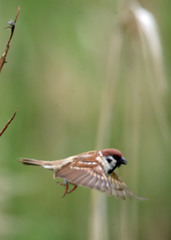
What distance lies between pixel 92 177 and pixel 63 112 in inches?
80.6

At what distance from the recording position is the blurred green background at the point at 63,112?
3837mm

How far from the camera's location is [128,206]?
3.23 metres

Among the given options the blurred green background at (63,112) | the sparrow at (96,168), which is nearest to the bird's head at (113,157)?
the sparrow at (96,168)

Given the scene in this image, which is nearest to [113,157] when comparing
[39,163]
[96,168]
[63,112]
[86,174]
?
[96,168]

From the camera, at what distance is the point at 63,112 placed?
4.24 m

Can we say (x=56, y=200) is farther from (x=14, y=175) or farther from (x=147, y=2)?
(x=147, y=2)

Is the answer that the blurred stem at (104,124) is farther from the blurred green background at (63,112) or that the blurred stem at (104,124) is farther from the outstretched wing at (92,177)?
the blurred green background at (63,112)

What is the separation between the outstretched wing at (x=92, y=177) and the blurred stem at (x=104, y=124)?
0.35 m

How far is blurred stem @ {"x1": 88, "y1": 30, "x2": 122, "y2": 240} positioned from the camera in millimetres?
2787

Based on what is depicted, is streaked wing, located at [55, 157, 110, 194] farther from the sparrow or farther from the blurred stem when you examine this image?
the blurred stem

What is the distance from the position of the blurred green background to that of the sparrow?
115 centimetres

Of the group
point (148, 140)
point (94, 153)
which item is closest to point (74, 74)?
point (148, 140)

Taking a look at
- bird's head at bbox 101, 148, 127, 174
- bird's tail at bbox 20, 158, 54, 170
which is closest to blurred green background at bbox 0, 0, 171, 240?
bird's tail at bbox 20, 158, 54, 170

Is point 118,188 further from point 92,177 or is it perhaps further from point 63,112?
point 63,112
